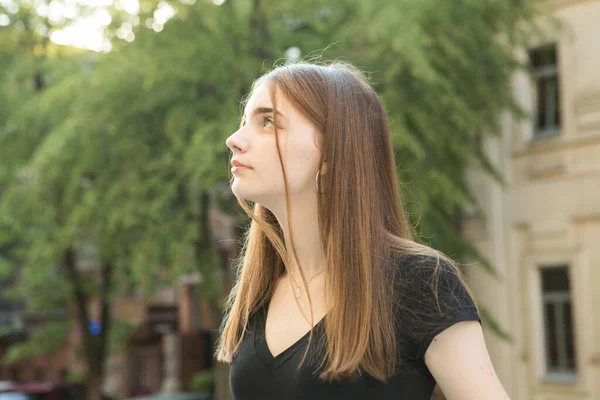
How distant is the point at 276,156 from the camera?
2.09 meters

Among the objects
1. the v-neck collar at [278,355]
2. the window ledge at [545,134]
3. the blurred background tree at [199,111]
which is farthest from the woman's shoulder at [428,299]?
the window ledge at [545,134]

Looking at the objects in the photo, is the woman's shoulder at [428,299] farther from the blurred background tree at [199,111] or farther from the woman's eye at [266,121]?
the blurred background tree at [199,111]

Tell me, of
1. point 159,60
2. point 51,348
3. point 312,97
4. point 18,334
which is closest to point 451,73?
point 159,60

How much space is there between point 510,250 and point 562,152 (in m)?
1.92

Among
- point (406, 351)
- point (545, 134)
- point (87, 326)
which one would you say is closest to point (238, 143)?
point (406, 351)

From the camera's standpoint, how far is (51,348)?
643 inches

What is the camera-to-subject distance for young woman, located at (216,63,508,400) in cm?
185

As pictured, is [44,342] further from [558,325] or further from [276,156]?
[276,156]

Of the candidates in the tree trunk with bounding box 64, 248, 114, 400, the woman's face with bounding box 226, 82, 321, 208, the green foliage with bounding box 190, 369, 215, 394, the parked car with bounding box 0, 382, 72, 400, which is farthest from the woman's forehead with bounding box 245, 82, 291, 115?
the green foliage with bounding box 190, 369, 215, 394

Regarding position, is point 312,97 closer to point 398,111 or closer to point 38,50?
point 398,111

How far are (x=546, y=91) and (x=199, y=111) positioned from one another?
6.70m

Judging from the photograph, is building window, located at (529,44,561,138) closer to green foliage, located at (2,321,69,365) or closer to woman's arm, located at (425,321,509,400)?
green foliage, located at (2,321,69,365)

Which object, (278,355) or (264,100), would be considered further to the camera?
(264,100)

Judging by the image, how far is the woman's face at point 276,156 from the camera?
2.08m
